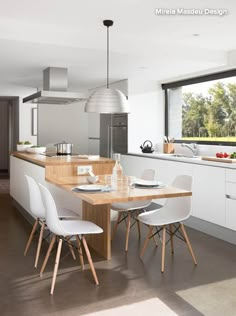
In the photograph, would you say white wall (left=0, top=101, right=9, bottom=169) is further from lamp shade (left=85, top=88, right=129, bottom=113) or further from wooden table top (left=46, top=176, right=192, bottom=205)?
wooden table top (left=46, top=176, right=192, bottom=205)

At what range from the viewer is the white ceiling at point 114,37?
3.35m

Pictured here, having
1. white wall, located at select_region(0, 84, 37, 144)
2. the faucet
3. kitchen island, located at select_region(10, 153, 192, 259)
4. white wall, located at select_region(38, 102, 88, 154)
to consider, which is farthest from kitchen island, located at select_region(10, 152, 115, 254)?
white wall, located at select_region(0, 84, 37, 144)

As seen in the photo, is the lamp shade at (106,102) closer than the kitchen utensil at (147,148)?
Yes

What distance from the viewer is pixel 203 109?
245 inches

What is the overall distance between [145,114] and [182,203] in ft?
11.5

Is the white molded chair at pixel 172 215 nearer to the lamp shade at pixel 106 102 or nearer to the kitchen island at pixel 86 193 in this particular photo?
the kitchen island at pixel 86 193

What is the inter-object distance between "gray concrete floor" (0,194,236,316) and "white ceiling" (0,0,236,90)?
2.32 meters

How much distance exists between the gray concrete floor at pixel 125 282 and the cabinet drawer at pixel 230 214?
23 cm

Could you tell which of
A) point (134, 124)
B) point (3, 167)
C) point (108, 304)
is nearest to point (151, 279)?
point (108, 304)

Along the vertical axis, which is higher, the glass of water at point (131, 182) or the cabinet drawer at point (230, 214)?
the glass of water at point (131, 182)

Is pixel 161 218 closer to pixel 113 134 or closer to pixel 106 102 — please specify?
pixel 106 102

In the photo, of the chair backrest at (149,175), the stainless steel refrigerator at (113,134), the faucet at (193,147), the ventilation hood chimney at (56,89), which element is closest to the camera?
the chair backrest at (149,175)

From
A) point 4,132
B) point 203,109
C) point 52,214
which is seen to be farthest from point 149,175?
point 4,132

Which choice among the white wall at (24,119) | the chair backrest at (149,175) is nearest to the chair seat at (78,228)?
the chair backrest at (149,175)
